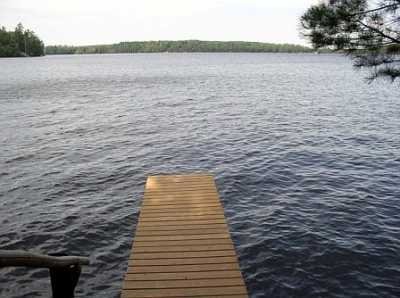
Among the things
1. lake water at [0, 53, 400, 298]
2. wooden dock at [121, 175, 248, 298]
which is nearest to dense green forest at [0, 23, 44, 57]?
lake water at [0, 53, 400, 298]

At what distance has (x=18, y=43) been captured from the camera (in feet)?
593

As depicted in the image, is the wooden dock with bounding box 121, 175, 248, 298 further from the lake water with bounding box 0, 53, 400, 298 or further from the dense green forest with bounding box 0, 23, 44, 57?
the dense green forest with bounding box 0, 23, 44, 57

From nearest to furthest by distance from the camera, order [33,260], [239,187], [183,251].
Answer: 1. [33,260]
2. [183,251]
3. [239,187]

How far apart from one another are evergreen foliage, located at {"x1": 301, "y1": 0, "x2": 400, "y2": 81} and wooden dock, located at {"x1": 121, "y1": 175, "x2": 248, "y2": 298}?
595 cm

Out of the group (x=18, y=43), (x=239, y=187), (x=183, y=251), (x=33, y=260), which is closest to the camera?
(x=33, y=260)

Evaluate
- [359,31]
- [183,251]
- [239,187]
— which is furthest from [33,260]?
[239,187]

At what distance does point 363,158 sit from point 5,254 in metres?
20.7

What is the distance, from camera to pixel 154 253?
9.65 m

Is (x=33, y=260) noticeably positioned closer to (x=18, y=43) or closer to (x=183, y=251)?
(x=183, y=251)

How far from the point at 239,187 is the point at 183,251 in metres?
8.36

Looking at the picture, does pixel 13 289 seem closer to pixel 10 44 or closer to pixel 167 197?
pixel 167 197

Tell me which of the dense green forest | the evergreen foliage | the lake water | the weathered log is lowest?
the lake water

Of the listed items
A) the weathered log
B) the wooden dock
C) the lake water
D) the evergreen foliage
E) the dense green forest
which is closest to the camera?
the weathered log

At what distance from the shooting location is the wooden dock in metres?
8.23
